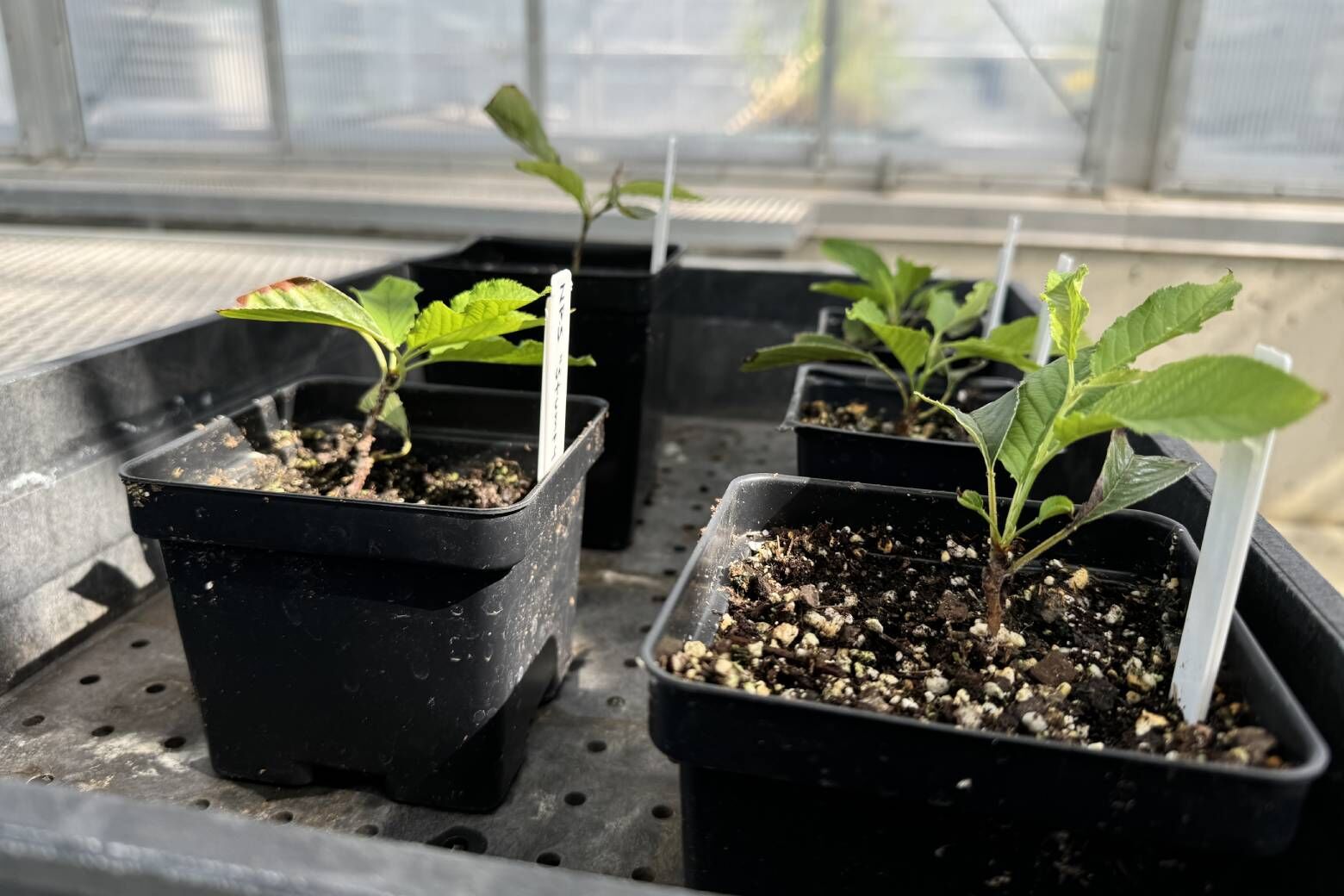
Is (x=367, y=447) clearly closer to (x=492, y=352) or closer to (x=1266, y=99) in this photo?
(x=492, y=352)

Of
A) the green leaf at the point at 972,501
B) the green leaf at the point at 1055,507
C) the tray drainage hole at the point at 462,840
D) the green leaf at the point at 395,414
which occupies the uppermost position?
the green leaf at the point at 1055,507

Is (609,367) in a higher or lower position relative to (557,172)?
lower

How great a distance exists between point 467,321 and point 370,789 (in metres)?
0.34

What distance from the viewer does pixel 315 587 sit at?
2.06 feet

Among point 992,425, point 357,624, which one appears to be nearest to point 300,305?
point 357,624

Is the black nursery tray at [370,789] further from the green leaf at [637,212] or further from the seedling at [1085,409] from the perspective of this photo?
the green leaf at [637,212]

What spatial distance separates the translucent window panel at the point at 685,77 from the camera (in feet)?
6.95

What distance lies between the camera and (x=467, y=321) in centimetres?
68

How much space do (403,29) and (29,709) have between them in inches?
76.0

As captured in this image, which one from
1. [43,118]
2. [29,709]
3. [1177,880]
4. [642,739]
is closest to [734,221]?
[642,739]

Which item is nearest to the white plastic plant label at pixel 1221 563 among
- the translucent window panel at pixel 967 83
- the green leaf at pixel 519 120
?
the green leaf at pixel 519 120

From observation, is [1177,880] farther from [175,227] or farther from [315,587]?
[175,227]

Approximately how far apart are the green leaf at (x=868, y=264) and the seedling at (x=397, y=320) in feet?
1.46

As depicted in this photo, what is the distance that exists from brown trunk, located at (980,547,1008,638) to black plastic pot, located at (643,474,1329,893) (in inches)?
4.7
